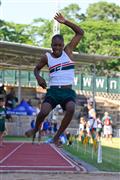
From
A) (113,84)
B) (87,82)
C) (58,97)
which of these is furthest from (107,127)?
(58,97)

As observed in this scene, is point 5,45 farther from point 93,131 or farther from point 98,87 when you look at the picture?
point 98,87

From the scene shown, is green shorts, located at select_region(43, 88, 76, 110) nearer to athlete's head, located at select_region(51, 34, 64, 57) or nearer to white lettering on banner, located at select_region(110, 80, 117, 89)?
athlete's head, located at select_region(51, 34, 64, 57)

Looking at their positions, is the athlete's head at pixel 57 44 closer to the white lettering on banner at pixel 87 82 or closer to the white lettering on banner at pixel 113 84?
the white lettering on banner at pixel 87 82

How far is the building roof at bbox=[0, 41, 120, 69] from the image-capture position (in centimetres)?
3084

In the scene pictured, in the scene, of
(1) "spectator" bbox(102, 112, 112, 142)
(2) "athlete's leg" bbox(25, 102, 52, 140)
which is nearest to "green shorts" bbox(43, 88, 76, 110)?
(2) "athlete's leg" bbox(25, 102, 52, 140)

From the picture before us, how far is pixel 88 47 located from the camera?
61.9 metres

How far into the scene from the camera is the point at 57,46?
8266 mm

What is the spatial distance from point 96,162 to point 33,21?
51.8 m

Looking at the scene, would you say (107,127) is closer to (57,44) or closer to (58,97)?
(58,97)

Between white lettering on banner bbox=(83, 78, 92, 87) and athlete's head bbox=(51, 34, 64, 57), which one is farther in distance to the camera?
white lettering on banner bbox=(83, 78, 92, 87)

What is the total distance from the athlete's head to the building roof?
21.5 m

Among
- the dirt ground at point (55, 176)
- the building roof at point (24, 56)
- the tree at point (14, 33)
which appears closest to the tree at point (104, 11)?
the tree at point (14, 33)

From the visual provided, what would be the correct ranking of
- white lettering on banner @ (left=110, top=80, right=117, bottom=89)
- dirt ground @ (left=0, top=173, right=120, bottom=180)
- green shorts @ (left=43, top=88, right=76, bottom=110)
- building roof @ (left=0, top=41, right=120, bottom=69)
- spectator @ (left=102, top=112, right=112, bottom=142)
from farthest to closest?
white lettering on banner @ (left=110, top=80, right=117, bottom=89)
spectator @ (left=102, top=112, right=112, bottom=142)
building roof @ (left=0, top=41, right=120, bottom=69)
dirt ground @ (left=0, top=173, right=120, bottom=180)
green shorts @ (left=43, top=88, right=76, bottom=110)

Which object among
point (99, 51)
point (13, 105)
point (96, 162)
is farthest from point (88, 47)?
point (96, 162)
